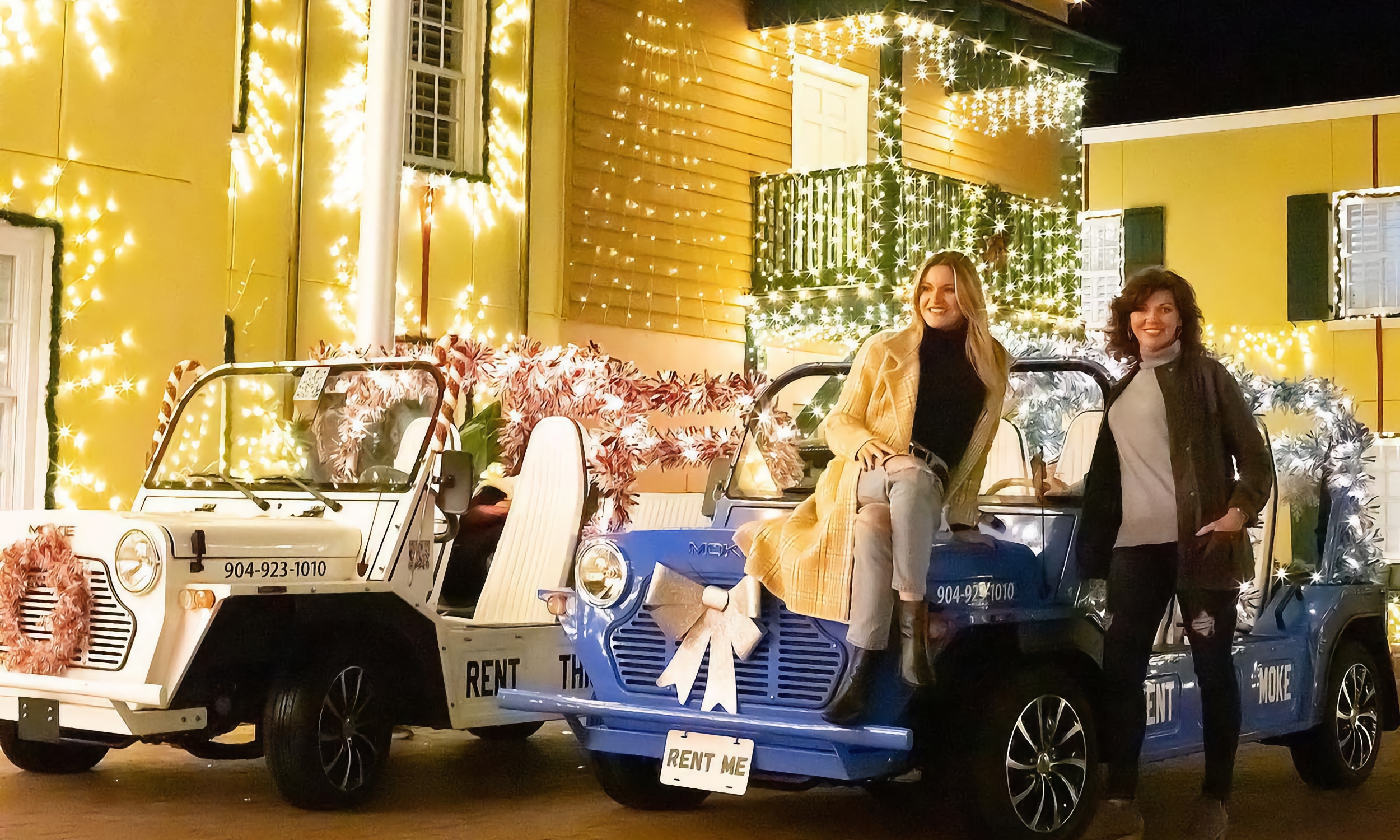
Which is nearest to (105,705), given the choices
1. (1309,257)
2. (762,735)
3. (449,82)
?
(762,735)

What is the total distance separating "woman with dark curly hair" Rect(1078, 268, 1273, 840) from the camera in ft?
20.8

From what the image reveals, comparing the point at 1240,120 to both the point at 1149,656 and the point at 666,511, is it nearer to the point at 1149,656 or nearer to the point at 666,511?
the point at 666,511

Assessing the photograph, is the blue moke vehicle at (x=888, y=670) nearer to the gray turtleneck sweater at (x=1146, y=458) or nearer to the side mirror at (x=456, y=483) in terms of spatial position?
the gray turtleneck sweater at (x=1146, y=458)

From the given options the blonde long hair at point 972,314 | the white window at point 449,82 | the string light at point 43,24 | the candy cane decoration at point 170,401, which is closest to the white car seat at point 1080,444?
the blonde long hair at point 972,314

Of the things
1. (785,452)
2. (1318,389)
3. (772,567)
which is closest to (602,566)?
(772,567)

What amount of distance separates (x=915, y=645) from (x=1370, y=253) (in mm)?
15220

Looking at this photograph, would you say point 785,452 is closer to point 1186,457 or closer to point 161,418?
point 1186,457

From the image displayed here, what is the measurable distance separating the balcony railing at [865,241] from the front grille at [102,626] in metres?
10.5

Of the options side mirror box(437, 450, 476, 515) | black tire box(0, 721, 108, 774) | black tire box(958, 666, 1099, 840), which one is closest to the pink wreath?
black tire box(0, 721, 108, 774)

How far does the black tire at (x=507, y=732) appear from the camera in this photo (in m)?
9.40

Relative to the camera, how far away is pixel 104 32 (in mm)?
11320

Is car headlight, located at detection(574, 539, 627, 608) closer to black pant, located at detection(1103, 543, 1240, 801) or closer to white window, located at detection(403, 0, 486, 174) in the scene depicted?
black pant, located at detection(1103, 543, 1240, 801)

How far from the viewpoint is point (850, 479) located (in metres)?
6.11

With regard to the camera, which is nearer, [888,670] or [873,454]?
[888,670]
